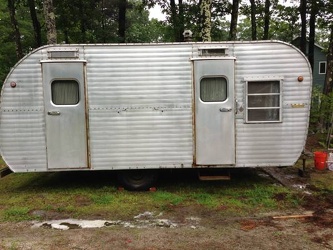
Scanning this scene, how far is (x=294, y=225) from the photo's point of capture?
5.66 metres

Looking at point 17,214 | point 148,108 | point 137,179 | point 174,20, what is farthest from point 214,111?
point 174,20

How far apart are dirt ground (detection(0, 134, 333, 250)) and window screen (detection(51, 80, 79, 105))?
2520 mm

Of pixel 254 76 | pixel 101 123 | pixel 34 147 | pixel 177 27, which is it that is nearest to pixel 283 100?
pixel 254 76

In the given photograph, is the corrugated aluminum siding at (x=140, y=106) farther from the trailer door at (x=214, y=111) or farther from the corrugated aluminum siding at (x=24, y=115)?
the corrugated aluminum siding at (x=24, y=115)

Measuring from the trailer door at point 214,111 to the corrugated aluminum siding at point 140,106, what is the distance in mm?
197

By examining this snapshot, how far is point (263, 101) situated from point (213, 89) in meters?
1.09

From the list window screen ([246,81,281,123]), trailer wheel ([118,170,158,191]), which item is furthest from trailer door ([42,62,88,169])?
window screen ([246,81,281,123])

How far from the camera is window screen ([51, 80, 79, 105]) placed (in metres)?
7.13

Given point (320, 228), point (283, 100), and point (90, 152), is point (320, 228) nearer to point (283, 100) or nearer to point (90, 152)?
point (283, 100)

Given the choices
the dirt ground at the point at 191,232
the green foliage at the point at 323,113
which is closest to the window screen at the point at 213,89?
the dirt ground at the point at 191,232

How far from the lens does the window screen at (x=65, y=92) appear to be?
713cm

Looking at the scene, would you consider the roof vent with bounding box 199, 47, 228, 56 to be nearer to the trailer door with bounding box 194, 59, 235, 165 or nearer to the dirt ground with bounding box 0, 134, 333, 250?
the trailer door with bounding box 194, 59, 235, 165

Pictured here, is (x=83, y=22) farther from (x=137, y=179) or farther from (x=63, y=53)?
(x=137, y=179)

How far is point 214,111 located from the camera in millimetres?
7145
